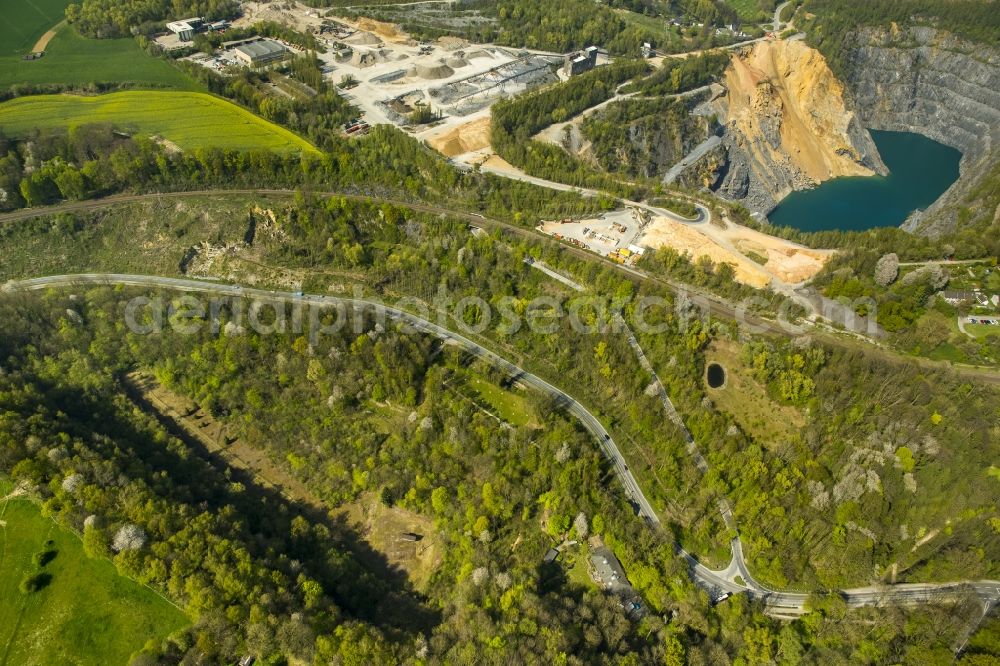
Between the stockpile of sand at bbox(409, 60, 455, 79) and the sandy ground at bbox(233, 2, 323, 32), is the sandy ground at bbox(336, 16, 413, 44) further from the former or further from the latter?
the stockpile of sand at bbox(409, 60, 455, 79)

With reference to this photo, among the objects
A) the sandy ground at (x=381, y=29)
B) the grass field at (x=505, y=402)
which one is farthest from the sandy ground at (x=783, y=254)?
the sandy ground at (x=381, y=29)

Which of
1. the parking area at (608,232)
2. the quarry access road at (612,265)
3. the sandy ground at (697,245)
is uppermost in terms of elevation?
the sandy ground at (697,245)

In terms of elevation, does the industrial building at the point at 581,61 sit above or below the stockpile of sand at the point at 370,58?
above

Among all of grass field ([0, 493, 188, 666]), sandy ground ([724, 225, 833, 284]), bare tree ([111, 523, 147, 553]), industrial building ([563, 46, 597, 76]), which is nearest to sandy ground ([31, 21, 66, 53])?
industrial building ([563, 46, 597, 76])

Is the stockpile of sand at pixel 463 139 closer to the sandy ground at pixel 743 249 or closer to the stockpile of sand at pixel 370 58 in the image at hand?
the stockpile of sand at pixel 370 58

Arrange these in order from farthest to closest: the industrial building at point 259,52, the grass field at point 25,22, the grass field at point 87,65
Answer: the grass field at point 25,22, the industrial building at point 259,52, the grass field at point 87,65

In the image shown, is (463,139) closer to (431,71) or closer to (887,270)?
(431,71)
